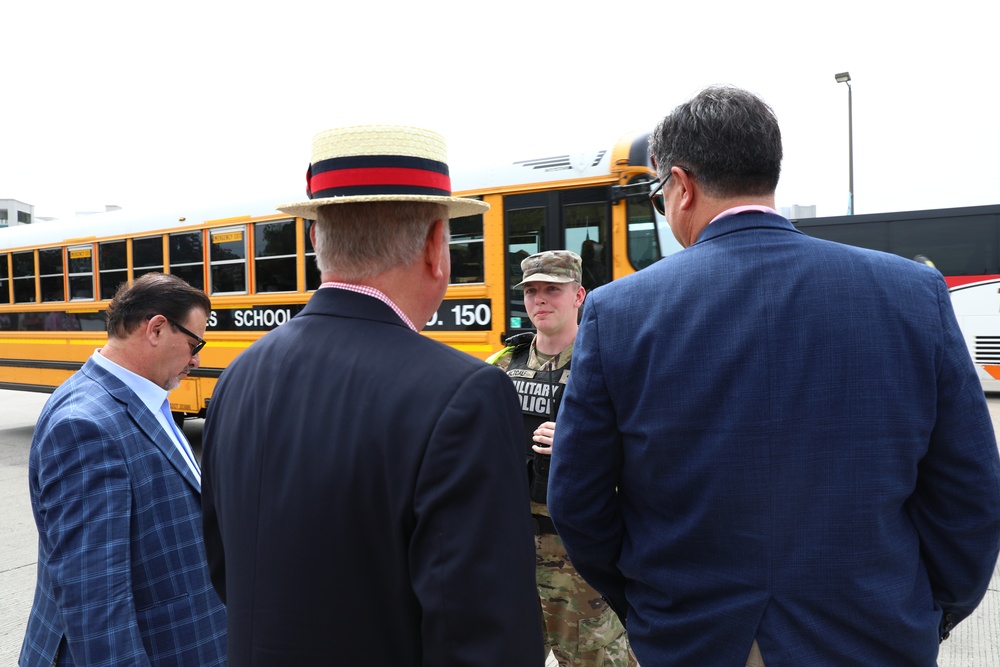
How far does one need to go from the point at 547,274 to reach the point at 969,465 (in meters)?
2.09

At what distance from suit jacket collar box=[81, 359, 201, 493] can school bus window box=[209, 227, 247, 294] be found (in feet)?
21.9

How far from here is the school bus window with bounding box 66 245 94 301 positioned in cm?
978

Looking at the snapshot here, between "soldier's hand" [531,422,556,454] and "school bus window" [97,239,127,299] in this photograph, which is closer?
"soldier's hand" [531,422,556,454]

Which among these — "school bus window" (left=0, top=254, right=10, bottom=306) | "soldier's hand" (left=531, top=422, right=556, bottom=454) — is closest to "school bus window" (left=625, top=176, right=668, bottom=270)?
"soldier's hand" (left=531, top=422, right=556, bottom=454)

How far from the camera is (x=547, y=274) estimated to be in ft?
11.0


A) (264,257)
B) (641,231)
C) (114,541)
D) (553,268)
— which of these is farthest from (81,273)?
(114,541)

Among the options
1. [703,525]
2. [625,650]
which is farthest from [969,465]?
[625,650]

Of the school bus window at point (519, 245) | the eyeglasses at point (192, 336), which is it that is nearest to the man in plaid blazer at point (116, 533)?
the eyeglasses at point (192, 336)

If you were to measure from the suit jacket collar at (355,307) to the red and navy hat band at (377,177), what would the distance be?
184mm

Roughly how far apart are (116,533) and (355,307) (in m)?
1.03

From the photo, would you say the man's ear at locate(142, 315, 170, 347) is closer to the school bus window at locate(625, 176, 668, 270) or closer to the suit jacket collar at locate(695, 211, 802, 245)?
the suit jacket collar at locate(695, 211, 802, 245)

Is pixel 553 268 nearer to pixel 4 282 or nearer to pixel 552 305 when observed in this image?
pixel 552 305

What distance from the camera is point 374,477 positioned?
112cm

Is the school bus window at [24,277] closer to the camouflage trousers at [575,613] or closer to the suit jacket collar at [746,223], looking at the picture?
the camouflage trousers at [575,613]
